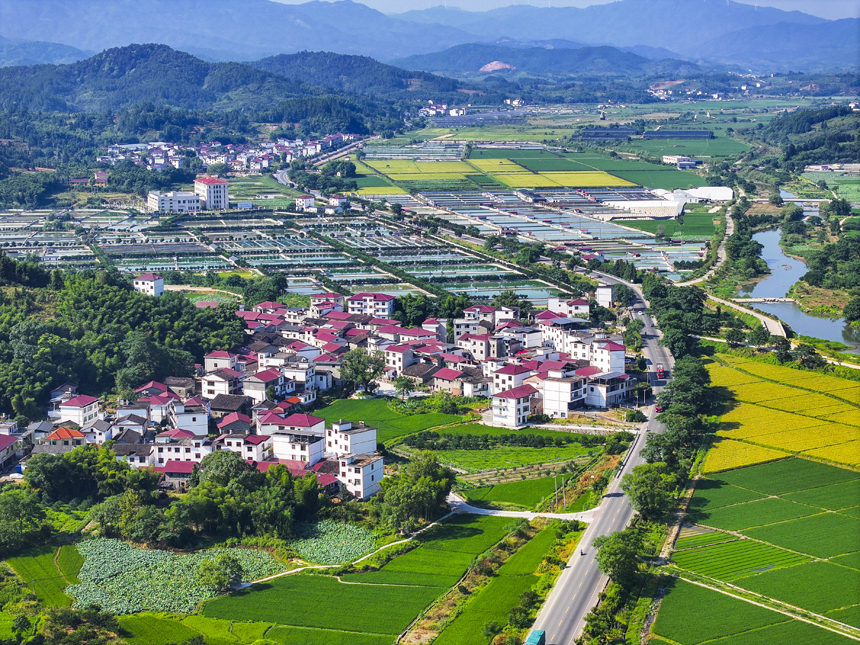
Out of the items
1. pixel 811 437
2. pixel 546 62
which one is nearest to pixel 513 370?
pixel 811 437

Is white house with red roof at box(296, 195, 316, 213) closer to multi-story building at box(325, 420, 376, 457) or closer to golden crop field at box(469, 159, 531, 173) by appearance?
golden crop field at box(469, 159, 531, 173)

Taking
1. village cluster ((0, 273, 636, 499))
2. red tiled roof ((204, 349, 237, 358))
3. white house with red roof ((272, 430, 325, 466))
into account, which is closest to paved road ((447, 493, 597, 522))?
village cluster ((0, 273, 636, 499))

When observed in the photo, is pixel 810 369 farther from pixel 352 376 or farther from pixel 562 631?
pixel 562 631

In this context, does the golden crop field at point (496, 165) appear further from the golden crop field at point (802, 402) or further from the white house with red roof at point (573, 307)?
the golden crop field at point (802, 402)

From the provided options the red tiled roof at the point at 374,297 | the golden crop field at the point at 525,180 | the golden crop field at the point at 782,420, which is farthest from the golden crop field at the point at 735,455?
the golden crop field at the point at 525,180

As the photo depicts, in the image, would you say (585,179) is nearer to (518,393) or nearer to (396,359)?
(396,359)

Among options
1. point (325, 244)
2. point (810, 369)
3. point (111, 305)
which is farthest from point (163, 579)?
point (325, 244)
